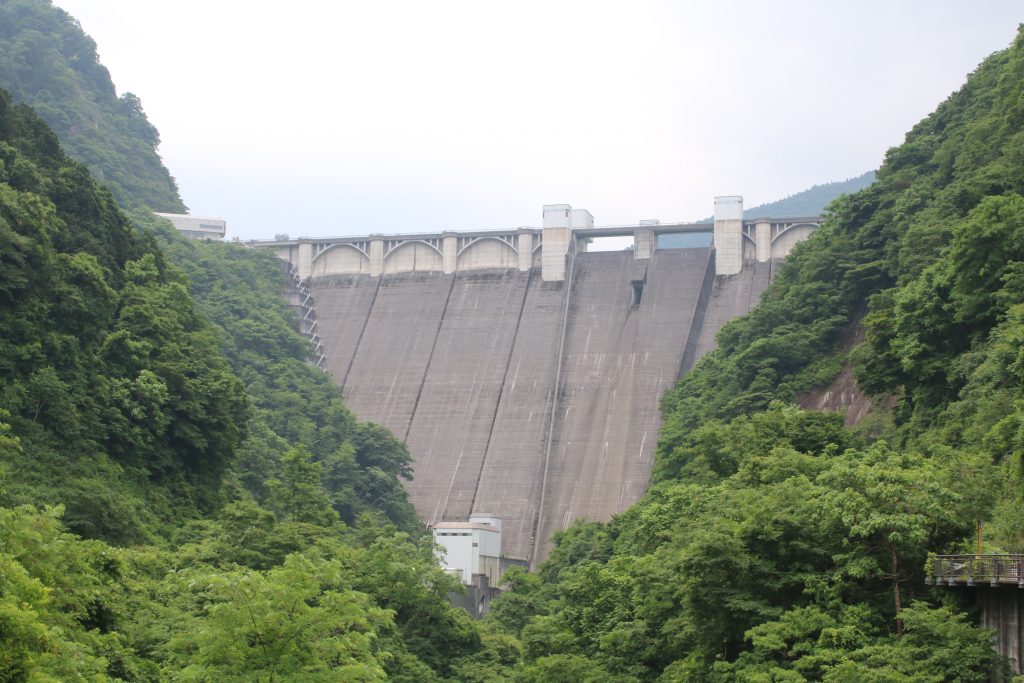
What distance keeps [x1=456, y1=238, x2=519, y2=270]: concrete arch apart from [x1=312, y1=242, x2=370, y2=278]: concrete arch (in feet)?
21.7

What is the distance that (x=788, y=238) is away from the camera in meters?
86.9

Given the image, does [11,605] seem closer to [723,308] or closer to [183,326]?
[183,326]

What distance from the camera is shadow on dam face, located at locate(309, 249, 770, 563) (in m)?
77.1

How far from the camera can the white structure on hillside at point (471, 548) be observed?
70.6m

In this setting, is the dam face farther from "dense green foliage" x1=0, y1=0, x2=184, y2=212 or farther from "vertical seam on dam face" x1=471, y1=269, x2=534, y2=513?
"dense green foliage" x1=0, y1=0, x2=184, y2=212

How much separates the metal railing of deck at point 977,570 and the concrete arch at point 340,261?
7036cm

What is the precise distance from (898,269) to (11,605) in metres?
40.6

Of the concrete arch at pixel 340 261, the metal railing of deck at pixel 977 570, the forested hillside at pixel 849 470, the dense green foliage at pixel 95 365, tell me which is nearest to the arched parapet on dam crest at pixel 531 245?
the concrete arch at pixel 340 261

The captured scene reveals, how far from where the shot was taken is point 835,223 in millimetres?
66500

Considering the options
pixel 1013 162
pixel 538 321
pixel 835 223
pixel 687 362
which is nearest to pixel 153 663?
pixel 1013 162

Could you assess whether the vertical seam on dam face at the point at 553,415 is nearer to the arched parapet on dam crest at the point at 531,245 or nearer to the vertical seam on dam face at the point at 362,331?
the arched parapet on dam crest at the point at 531,245

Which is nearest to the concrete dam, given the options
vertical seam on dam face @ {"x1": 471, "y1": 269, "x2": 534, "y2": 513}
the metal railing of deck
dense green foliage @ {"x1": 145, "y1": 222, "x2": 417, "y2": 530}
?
vertical seam on dam face @ {"x1": 471, "y1": 269, "x2": 534, "y2": 513}

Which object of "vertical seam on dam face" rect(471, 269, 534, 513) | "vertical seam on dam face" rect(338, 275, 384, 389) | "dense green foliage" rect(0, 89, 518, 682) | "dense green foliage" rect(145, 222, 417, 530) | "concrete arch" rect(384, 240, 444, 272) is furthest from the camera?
"concrete arch" rect(384, 240, 444, 272)

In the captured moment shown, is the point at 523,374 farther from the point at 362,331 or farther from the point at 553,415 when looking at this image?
the point at 362,331
